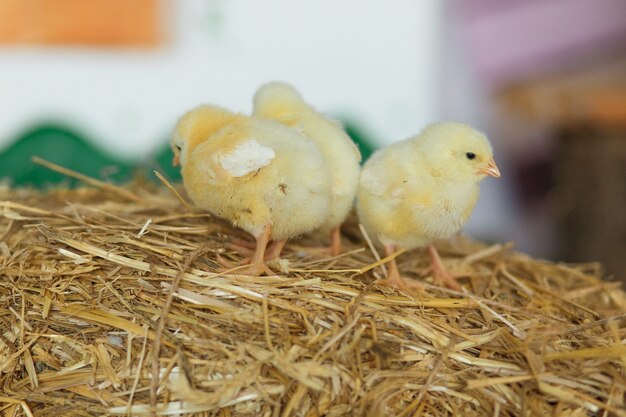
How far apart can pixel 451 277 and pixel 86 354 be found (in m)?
0.80

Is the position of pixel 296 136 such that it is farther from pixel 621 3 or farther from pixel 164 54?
pixel 621 3

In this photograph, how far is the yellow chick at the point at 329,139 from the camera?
158 cm

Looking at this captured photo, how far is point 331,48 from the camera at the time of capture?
3695mm

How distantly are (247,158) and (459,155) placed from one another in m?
0.44

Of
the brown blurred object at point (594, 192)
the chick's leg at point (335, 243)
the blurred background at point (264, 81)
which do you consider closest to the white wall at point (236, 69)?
the blurred background at point (264, 81)

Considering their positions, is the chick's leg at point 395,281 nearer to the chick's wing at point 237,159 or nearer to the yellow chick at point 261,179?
the yellow chick at point 261,179

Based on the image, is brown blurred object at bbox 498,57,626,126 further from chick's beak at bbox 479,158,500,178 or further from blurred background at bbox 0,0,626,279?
chick's beak at bbox 479,158,500,178

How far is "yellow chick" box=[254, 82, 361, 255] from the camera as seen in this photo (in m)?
1.58

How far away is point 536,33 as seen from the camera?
14.3 ft

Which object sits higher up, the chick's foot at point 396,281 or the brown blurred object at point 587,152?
the chick's foot at point 396,281

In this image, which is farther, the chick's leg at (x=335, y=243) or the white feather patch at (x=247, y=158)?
the chick's leg at (x=335, y=243)

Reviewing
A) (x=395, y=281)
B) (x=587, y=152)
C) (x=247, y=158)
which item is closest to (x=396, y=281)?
(x=395, y=281)

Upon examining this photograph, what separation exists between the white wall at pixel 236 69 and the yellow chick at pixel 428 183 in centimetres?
213

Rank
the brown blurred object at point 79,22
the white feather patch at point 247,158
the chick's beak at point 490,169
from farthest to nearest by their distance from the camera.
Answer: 1. the brown blurred object at point 79,22
2. the chick's beak at point 490,169
3. the white feather patch at point 247,158
